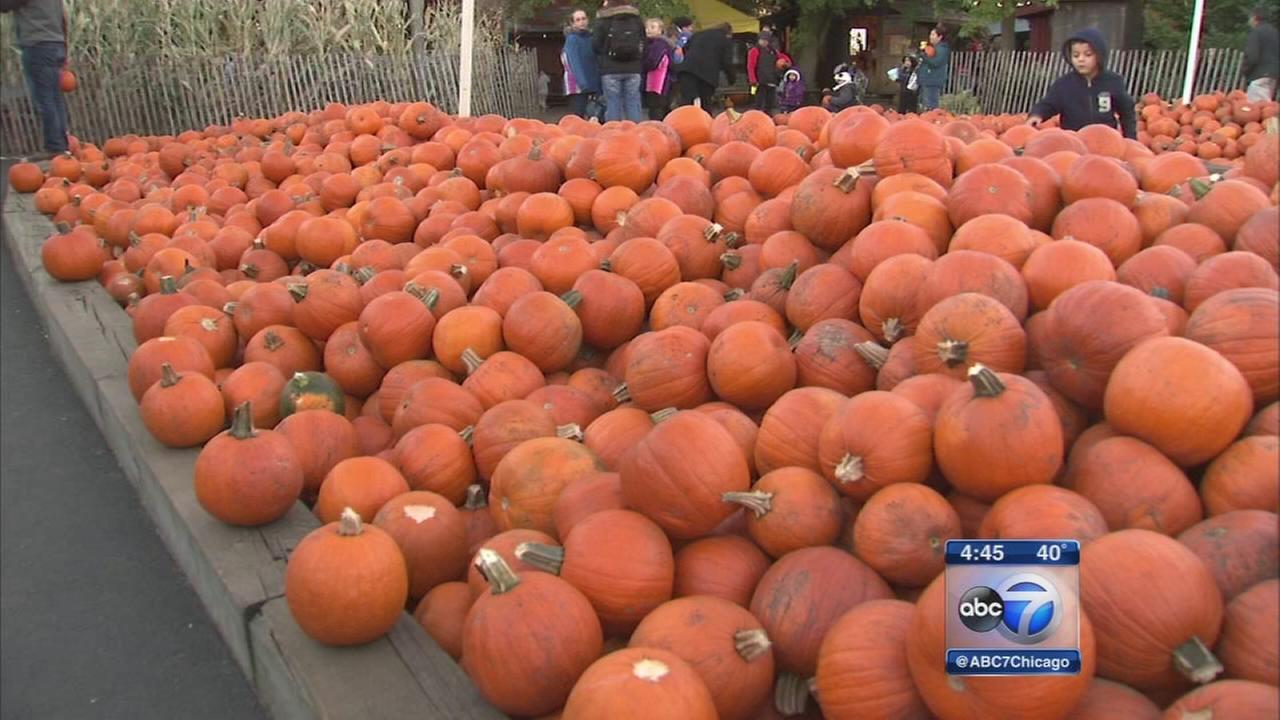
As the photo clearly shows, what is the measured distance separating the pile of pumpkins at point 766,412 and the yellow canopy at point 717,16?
18666 millimetres

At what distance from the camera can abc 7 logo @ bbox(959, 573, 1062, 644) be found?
1.32 m

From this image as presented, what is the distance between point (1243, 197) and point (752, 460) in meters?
1.68

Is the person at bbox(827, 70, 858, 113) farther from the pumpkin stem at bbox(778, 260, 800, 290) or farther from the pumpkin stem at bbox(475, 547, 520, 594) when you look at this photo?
the pumpkin stem at bbox(475, 547, 520, 594)

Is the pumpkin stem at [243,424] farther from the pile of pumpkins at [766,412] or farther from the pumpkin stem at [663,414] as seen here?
the pumpkin stem at [663,414]

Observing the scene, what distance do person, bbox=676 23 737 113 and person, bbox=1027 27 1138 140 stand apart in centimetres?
637

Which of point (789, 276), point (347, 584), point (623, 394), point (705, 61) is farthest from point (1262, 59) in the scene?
point (347, 584)

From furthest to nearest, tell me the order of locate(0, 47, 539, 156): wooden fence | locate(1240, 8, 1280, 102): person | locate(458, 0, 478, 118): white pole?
1. locate(1240, 8, 1280, 102): person
2. locate(0, 47, 539, 156): wooden fence
3. locate(458, 0, 478, 118): white pole

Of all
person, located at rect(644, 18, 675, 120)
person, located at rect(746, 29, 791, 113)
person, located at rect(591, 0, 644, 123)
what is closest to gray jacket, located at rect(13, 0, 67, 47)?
person, located at rect(591, 0, 644, 123)

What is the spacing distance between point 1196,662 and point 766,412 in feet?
4.23

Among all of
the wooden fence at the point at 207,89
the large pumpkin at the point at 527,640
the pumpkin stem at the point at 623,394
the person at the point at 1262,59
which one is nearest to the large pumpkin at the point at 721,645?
the large pumpkin at the point at 527,640

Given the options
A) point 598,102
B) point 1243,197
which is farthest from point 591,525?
point 598,102

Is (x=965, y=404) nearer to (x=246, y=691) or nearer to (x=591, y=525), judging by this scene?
(x=591, y=525)

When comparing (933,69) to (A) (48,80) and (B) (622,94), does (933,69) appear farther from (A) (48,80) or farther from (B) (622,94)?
(A) (48,80)

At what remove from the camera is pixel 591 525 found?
7.33 ft
